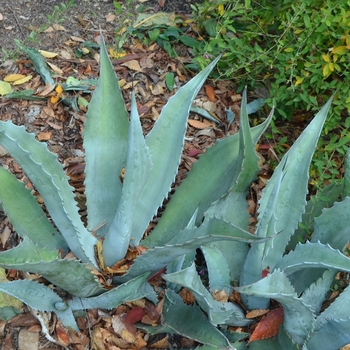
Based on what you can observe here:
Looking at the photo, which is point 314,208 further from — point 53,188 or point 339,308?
point 53,188

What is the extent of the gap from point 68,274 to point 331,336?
2.56 ft

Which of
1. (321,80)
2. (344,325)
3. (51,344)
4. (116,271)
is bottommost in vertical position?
(51,344)

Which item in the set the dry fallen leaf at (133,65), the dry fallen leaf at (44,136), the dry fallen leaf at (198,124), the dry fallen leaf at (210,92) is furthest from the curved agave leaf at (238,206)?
the dry fallen leaf at (133,65)

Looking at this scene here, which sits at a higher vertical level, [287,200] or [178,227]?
[287,200]

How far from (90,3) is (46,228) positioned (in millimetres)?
1432

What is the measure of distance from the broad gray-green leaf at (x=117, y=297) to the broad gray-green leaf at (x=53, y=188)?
0.12 meters

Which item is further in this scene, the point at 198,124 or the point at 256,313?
the point at 198,124

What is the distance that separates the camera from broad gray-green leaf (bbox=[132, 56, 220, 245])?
1.59 m

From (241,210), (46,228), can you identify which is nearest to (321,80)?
(241,210)

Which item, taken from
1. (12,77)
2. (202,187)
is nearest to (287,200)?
(202,187)

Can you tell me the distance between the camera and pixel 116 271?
1.58 metres

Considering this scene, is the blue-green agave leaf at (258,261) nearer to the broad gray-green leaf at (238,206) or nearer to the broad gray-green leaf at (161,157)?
the broad gray-green leaf at (238,206)

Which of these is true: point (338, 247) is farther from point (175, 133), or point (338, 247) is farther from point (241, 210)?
point (175, 133)

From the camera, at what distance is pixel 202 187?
5.54ft
